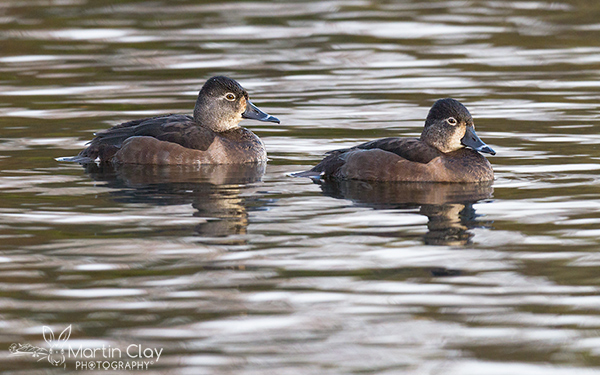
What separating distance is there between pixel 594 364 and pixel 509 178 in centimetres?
525

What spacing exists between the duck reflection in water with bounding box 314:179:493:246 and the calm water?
30 mm

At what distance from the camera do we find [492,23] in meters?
23.7

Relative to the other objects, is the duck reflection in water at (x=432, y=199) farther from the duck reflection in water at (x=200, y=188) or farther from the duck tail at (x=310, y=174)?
the duck reflection in water at (x=200, y=188)

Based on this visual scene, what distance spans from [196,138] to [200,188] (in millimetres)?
1588

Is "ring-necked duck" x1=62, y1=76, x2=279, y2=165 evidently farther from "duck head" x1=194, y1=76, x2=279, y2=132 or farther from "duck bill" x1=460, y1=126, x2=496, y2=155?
"duck bill" x1=460, y1=126, x2=496, y2=155

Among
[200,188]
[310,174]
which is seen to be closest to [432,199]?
[310,174]

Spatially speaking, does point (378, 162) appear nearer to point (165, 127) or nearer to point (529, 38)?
point (165, 127)

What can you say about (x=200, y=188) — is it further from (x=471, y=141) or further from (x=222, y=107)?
(x=471, y=141)

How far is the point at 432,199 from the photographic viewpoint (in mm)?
9469

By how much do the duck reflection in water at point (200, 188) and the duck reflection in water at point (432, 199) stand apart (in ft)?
2.98

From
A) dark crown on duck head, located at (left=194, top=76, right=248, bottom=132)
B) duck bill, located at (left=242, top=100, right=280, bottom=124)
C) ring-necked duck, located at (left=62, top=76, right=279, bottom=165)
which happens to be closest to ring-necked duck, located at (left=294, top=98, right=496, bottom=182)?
ring-necked duck, located at (left=62, top=76, right=279, bottom=165)

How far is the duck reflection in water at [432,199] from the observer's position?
8.12 meters

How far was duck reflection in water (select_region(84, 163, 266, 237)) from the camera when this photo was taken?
28.3 feet

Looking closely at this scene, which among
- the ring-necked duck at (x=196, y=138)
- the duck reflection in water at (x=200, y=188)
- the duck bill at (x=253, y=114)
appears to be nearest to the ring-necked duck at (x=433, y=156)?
the duck reflection in water at (x=200, y=188)
